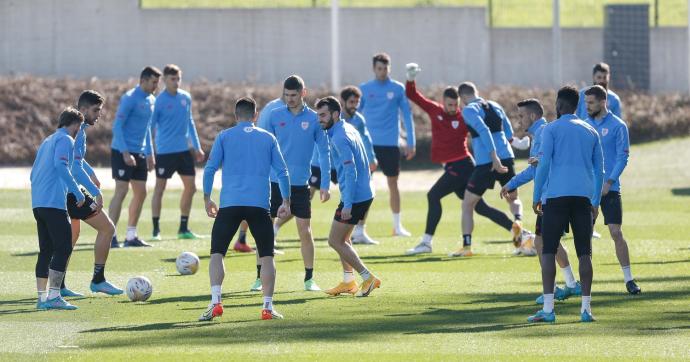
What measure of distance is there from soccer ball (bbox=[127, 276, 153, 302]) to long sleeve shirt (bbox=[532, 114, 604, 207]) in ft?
12.8

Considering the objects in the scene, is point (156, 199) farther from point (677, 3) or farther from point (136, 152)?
point (677, 3)

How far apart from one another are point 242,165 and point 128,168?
21.9 feet

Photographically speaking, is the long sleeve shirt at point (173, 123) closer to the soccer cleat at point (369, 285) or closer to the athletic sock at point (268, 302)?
the soccer cleat at point (369, 285)

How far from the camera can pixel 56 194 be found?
13609 mm

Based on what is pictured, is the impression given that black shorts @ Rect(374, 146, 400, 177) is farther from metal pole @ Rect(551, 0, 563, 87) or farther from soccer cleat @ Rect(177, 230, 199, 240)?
metal pole @ Rect(551, 0, 563, 87)

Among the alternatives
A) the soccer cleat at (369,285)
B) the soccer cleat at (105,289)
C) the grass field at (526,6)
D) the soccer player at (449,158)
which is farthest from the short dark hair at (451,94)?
the grass field at (526,6)

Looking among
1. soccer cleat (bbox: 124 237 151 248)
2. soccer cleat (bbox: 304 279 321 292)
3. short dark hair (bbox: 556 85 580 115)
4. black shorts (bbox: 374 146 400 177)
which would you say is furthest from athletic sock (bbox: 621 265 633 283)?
soccer cleat (bbox: 124 237 151 248)

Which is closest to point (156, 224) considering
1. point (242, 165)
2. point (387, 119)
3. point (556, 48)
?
point (387, 119)

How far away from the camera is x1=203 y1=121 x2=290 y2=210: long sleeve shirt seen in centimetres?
1274

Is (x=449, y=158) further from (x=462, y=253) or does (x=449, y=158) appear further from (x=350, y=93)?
(x=350, y=93)

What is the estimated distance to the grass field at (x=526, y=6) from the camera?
111ft

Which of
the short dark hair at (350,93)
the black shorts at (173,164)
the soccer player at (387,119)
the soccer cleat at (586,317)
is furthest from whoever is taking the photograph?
the soccer player at (387,119)

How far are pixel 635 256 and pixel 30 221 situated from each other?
365 inches

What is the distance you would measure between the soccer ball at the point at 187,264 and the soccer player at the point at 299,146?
875mm
